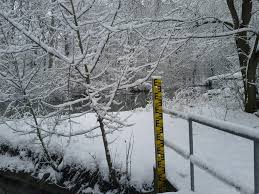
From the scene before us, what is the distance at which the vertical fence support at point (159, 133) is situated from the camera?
16.7ft

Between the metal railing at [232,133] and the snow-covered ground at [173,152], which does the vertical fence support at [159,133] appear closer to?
the snow-covered ground at [173,152]

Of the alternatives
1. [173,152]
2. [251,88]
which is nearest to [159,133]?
[173,152]

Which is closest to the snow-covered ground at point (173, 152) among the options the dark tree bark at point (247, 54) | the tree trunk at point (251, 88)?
the tree trunk at point (251, 88)

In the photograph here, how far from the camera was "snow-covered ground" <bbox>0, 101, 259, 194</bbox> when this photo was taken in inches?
196

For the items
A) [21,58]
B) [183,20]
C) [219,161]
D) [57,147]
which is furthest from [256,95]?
[21,58]

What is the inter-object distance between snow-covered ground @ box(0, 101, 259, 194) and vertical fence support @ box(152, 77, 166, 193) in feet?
0.53

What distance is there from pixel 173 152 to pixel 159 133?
4.25 feet

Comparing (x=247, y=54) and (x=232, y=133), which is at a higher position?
(x=247, y=54)

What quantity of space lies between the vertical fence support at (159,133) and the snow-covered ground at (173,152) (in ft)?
0.53

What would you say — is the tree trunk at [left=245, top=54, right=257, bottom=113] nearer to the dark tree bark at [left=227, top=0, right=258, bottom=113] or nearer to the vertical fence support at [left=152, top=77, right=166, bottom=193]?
the dark tree bark at [left=227, top=0, right=258, bottom=113]

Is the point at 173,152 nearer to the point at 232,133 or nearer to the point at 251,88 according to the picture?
the point at 232,133

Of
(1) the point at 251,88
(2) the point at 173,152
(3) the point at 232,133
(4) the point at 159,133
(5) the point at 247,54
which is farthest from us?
(5) the point at 247,54

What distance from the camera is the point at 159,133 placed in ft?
16.9

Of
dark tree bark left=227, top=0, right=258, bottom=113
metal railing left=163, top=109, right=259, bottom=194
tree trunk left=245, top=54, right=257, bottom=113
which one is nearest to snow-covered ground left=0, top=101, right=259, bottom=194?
metal railing left=163, top=109, right=259, bottom=194
